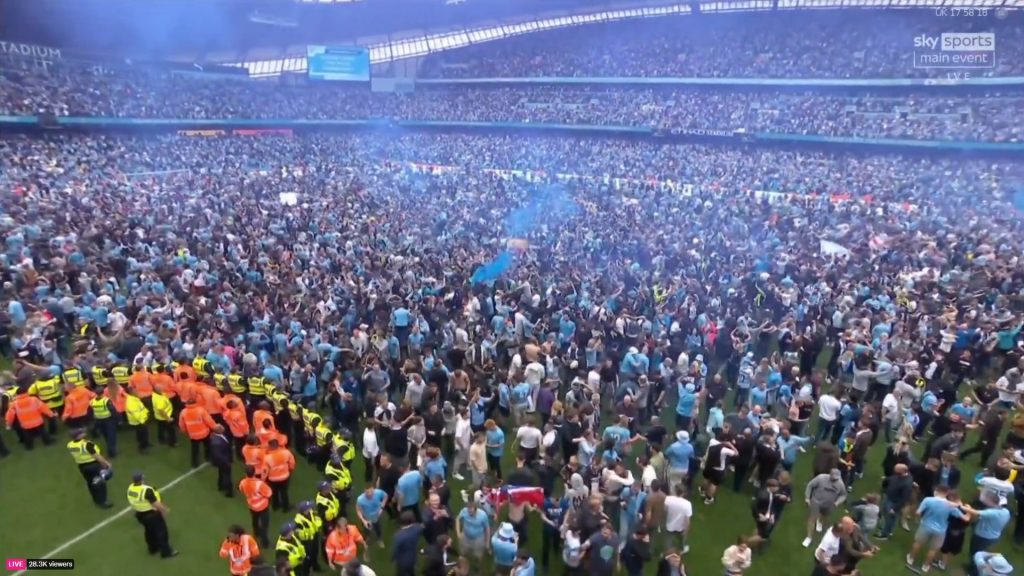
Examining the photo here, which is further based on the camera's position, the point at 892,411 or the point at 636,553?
the point at 892,411

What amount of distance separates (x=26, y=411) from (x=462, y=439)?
20.4 feet

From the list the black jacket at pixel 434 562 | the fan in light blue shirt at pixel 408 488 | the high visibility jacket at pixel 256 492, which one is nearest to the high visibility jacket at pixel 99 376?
the high visibility jacket at pixel 256 492

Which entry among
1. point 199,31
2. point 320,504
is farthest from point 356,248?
point 199,31

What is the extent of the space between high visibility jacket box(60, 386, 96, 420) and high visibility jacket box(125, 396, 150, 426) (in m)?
0.51

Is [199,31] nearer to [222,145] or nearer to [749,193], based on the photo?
[222,145]

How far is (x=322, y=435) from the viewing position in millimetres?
8336

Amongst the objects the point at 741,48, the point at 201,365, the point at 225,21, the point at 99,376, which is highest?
the point at 225,21

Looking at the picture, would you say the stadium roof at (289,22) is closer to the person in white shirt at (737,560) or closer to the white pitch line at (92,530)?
the white pitch line at (92,530)

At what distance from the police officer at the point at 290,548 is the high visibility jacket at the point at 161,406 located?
4209 mm

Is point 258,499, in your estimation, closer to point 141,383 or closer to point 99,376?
point 141,383

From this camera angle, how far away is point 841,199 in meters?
26.3

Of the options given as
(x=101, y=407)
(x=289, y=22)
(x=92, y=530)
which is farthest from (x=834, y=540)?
(x=289, y=22)

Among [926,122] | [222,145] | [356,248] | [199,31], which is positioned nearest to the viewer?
[356,248]

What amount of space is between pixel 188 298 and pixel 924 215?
23.0 meters
